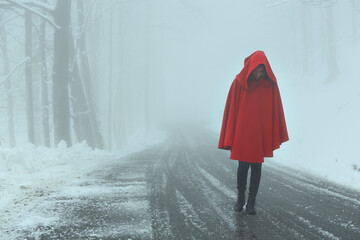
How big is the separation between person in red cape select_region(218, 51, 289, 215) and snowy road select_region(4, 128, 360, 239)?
0.51 metres

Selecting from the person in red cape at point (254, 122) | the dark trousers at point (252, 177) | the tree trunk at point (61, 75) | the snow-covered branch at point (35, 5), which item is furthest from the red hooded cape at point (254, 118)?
the snow-covered branch at point (35, 5)

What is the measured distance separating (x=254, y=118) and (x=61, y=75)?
8.48m

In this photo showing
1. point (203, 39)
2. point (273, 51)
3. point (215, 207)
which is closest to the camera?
point (215, 207)

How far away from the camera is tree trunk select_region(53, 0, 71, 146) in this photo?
9.96 m

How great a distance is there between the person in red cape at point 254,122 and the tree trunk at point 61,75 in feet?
25.9

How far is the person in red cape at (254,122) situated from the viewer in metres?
3.50

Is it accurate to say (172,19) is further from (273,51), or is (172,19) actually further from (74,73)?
(273,51)

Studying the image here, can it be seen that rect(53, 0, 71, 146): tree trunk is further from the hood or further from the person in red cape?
the hood

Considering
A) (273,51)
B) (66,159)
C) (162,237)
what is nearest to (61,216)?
(162,237)

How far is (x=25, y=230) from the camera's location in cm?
273

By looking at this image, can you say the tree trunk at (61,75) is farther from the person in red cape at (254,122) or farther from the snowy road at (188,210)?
the person in red cape at (254,122)

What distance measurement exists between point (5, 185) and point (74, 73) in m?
9.53

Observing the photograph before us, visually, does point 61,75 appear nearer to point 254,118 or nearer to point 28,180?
point 28,180

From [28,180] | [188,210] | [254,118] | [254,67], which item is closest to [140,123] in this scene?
[28,180]
